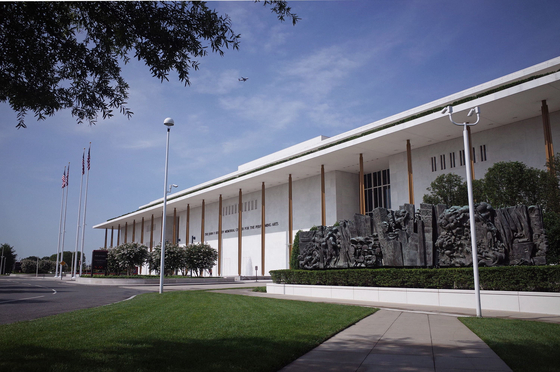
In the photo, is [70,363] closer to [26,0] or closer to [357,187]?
[26,0]

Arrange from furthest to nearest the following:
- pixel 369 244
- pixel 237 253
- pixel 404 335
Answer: pixel 237 253, pixel 369 244, pixel 404 335

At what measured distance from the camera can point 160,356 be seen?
655cm

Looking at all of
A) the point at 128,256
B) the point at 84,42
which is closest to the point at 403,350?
the point at 84,42

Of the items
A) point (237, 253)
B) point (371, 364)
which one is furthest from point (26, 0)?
point (237, 253)

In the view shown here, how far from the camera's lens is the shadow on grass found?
587cm

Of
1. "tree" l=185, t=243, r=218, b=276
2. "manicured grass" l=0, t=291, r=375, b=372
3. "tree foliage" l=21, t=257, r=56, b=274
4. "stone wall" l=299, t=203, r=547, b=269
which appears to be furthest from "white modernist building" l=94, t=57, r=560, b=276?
"tree foliage" l=21, t=257, r=56, b=274

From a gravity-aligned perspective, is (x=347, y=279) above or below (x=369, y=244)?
below

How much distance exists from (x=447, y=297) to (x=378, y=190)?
28.0 metres

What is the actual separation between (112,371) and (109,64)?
211 inches

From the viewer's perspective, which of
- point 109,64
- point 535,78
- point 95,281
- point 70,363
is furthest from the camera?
point 95,281

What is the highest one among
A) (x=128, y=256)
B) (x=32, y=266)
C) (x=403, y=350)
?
(x=128, y=256)

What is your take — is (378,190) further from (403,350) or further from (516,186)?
(403,350)

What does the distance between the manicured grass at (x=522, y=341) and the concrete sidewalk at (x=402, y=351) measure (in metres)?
0.22

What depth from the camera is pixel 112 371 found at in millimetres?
5602
